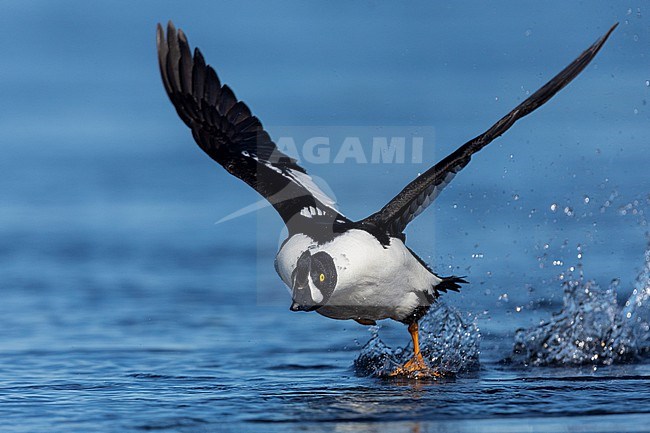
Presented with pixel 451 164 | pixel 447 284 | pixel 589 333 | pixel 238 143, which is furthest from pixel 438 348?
pixel 238 143

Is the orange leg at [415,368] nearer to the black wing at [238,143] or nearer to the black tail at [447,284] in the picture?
the black tail at [447,284]

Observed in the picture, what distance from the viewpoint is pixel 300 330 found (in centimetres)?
922

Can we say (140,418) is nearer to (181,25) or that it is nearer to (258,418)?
(258,418)

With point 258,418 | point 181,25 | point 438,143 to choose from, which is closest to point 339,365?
point 258,418

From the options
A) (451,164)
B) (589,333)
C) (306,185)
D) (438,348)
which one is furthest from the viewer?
(438,348)

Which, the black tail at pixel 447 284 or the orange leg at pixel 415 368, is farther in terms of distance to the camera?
the black tail at pixel 447 284

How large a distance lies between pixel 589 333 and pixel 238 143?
2.75 metres

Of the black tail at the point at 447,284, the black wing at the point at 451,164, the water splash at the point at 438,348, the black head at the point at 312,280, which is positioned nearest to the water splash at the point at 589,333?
the water splash at the point at 438,348

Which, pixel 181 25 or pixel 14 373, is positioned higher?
pixel 181 25

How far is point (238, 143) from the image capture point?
787cm

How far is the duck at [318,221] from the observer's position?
23.9ft

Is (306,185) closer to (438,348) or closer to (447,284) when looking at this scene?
(447,284)

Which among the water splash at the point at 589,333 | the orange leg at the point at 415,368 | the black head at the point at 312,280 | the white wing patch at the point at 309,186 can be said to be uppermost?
the white wing patch at the point at 309,186

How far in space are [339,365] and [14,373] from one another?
7.07 feet
